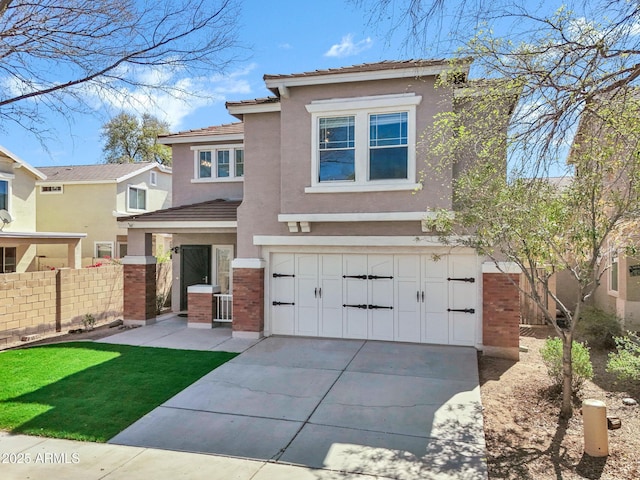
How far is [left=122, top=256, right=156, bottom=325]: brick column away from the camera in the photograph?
1276cm

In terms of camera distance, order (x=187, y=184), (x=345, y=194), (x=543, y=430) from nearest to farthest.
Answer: (x=543, y=430), (x=345, y=194), (x=187, y=184)

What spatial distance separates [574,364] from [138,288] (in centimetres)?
1106

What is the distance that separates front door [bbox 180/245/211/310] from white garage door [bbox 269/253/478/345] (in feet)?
16.1

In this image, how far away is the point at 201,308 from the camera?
12516 mm

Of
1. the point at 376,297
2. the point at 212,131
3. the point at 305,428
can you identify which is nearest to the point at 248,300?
the point at 376,297

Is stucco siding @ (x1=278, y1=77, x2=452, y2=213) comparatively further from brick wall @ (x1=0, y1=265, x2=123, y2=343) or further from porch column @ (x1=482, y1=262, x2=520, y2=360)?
brick wall @ (x1=0, y1=265, x2=123, y2=343)

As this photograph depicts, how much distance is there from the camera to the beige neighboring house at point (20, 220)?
782 inches

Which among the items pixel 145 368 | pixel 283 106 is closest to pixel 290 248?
pixel 283 106

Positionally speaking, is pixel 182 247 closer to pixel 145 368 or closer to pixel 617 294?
pixel 145 368

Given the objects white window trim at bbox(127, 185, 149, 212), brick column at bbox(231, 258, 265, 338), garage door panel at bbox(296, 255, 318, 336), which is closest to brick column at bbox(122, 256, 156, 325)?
brick column at bbox(231, 258, 265, 338)

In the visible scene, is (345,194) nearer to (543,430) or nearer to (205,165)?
(543,430)

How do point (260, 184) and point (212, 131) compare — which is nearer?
point (260, 184)

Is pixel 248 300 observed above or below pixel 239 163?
below

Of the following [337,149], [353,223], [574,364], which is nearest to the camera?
[574,364]
